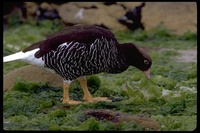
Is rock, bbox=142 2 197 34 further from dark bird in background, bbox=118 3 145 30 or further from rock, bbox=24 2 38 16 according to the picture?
rock, bbox=24 2 38 16

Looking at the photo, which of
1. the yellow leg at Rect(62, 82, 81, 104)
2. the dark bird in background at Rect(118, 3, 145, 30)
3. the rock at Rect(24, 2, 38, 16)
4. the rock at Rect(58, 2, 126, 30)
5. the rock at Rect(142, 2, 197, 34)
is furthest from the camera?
the rock at Rect(24, 2, 38, 16)

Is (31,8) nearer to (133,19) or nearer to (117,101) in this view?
(133,19)

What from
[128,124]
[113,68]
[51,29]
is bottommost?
[128,124]

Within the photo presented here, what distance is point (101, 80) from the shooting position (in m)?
10.5

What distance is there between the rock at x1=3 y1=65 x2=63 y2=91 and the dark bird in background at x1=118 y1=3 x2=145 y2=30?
271 inches

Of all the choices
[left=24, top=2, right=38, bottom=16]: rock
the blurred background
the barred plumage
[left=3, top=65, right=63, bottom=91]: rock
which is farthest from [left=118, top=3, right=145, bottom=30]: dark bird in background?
the barred plumage

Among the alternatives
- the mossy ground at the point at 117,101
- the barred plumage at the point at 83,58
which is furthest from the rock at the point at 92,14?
the barred plumage at the point at 83,58

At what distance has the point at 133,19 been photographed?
16.9 meters

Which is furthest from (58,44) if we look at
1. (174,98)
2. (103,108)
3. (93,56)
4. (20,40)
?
(20,40)

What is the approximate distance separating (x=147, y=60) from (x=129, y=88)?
547 millimetres

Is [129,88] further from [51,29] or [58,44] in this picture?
[51,29]

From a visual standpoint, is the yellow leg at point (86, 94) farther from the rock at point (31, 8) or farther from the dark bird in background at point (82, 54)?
the rock at point (31, 8)

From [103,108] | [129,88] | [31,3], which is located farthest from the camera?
[31,3]

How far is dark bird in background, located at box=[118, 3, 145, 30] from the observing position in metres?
16.8
